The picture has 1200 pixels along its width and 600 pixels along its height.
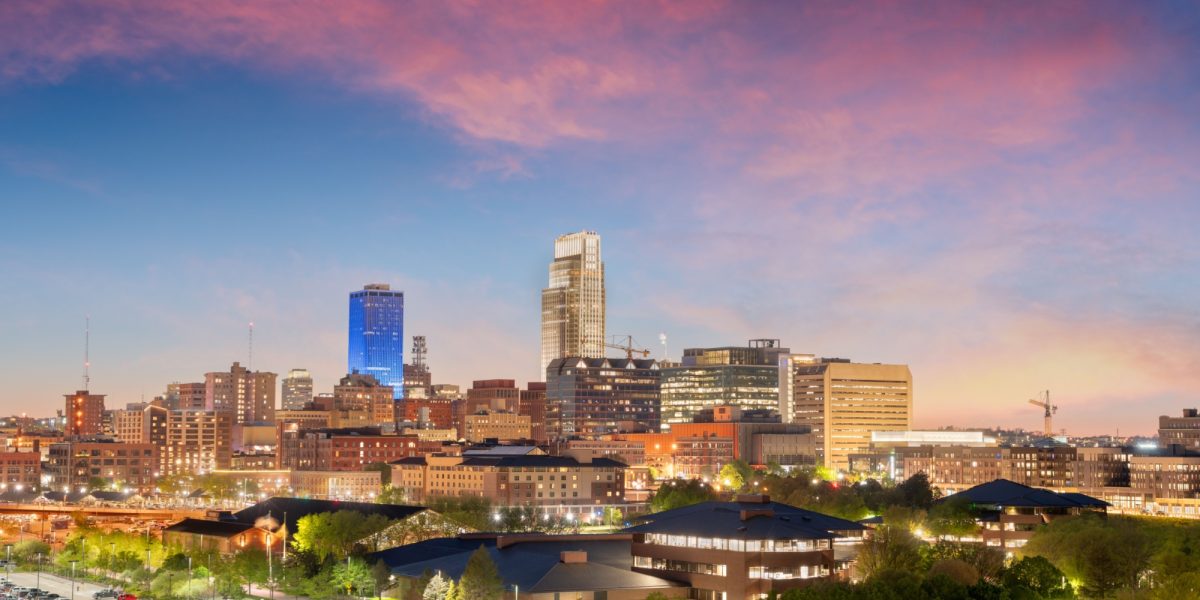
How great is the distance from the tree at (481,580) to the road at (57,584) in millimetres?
50158

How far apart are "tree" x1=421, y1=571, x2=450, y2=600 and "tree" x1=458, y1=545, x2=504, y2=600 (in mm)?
1382

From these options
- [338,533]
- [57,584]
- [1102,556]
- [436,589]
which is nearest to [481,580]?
[436,589]

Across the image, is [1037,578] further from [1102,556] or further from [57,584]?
[57,584]

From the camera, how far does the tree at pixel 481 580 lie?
112625 mm

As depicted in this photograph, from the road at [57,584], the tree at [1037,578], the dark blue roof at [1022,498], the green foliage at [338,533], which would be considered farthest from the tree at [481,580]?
the dark blue roof at [1022,498]

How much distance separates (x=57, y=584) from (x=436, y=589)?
62463 mm

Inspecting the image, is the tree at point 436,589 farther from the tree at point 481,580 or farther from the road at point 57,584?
the road at point 57,584

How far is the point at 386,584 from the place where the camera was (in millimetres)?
127188

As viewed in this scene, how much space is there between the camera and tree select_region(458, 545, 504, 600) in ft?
370

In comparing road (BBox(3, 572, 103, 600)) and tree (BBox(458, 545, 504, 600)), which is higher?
tree (BBox(458, 545, 504, 600))

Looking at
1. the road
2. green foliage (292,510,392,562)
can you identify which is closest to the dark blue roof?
green foliage (292,510,392,562)

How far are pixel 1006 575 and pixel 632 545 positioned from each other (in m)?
33.5

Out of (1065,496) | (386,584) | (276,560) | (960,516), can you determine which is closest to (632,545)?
(386,584)

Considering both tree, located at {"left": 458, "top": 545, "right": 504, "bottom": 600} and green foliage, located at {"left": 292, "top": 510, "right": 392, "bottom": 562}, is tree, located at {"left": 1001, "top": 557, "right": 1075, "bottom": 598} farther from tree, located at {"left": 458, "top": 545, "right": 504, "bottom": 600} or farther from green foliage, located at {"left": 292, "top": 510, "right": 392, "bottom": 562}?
green foliage, located at {"left": 292, "top": 510, "right": 392, "bottom": 562}
